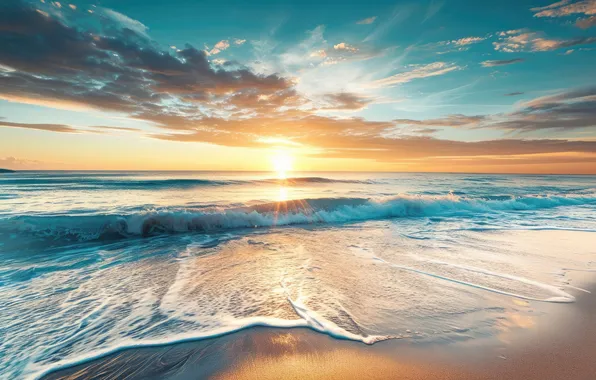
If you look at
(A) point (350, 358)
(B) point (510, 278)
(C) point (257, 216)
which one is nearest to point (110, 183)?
(C) point (257, 216)

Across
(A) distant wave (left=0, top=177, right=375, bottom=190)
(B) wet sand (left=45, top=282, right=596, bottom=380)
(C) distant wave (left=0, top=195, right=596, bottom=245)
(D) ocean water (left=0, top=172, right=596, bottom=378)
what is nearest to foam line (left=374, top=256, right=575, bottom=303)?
(D) ocean water (left=0, top=172, right=596, bottom=378)

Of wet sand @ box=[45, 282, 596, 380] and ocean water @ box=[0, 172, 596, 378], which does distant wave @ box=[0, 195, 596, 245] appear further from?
wet sand @ box=[45, 282, 596, 380]

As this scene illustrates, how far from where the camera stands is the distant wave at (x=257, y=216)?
9.36 metres

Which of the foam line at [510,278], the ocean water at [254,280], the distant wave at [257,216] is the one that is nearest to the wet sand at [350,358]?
the ocean water at [254,280]

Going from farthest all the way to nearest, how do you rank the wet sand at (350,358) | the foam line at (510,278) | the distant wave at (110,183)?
the distant wave at (110,183) < the foam line at (510,278) < the wet sand at (350,358)

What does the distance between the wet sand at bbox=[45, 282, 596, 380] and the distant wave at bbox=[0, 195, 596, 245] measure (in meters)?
7.91

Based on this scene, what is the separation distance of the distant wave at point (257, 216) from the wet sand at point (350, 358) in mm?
7914

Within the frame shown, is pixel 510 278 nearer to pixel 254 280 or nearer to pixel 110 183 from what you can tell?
pixel 254 280

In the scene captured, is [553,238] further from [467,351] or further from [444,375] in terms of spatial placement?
[444,375]

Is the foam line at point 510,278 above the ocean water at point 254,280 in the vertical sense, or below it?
above

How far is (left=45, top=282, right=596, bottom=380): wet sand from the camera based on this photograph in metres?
2.72

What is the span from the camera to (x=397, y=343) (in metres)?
3.20

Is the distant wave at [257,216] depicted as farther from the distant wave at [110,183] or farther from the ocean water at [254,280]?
the distant wave at [110,183]

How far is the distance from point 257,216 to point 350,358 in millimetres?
9455
